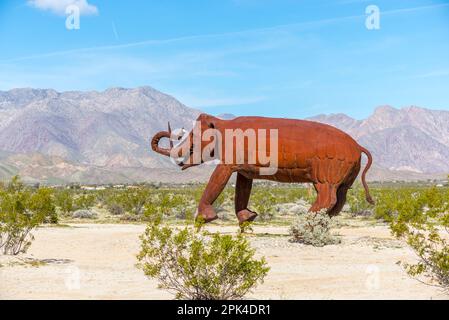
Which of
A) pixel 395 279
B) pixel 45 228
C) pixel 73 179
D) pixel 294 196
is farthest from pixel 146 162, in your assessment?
pixel 395 279

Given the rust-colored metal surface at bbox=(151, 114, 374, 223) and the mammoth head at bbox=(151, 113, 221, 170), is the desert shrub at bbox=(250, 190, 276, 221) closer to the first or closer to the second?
the mammoth head at bbox=(151, 113, 221, 170)

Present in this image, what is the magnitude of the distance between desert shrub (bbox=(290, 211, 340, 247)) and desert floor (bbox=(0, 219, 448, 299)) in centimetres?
28

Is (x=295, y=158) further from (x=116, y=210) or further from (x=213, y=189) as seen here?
(x=116, y=210)

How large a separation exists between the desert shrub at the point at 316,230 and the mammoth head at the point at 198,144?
124 inches

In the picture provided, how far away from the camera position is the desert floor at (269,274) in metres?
10.0

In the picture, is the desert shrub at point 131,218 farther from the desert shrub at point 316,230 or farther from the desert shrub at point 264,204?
the desert shrub at point 316,230

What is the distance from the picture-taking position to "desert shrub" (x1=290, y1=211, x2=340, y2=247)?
1559 cm

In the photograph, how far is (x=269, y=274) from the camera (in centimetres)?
1196

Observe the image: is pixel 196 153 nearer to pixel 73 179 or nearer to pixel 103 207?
pixel 103 207

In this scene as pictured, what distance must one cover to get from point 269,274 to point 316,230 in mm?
3950

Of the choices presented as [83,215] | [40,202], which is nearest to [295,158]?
[40,202]

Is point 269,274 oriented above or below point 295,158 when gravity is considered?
below

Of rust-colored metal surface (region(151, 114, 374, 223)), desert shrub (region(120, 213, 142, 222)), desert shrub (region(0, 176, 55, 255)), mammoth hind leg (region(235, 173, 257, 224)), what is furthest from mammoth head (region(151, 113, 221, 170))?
desert shrub (region(120, 213, 142, 222))

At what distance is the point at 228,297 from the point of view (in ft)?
30.8
